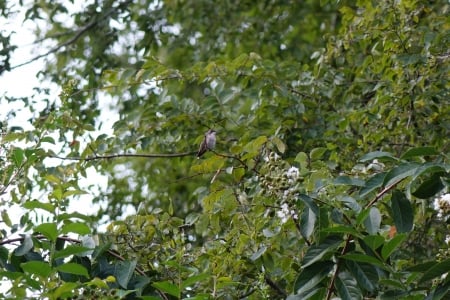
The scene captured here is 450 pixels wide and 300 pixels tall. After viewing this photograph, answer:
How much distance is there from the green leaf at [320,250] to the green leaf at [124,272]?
12.3 inches

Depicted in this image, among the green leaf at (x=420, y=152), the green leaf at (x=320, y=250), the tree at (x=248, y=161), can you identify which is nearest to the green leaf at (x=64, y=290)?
the tree at (x=248, y=161)

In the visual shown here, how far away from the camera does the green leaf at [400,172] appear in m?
1.41

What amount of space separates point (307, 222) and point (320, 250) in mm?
81

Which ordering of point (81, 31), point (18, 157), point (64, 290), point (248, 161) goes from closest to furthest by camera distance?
point (64, 290) < point (18, 157) < point (248, 161) < point (81, 31)

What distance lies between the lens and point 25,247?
148 centimetres

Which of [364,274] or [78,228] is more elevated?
[78,228]

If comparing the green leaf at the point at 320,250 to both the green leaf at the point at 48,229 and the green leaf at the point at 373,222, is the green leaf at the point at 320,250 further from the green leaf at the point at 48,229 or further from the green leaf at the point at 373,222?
the green leaf at the point at 48,229

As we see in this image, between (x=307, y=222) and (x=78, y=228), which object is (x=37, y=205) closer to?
(x=78, y=228)

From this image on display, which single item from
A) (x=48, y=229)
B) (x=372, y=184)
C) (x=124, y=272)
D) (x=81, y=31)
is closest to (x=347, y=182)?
(x=372, y=184)

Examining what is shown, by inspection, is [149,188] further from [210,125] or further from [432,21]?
[432,21]

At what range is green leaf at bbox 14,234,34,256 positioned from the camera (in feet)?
4.83

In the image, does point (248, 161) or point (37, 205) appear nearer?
point (37, 205)

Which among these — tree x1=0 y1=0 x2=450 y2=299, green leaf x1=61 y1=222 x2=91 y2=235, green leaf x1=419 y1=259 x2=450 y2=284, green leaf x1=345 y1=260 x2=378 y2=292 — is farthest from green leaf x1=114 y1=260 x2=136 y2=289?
green leaf x1=419 y1=259 x2=450 y2=284

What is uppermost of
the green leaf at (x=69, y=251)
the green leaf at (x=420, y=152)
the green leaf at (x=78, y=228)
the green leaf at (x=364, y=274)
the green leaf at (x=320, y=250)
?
the green leaf at (x=78, y=228)
